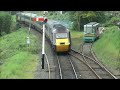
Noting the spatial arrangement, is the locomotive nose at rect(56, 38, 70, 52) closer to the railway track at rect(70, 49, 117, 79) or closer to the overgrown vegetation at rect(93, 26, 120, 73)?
the railway track at rect(70, 49, 117, 79)

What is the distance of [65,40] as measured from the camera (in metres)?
33.9

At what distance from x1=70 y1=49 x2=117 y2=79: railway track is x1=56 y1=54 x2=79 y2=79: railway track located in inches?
50.2

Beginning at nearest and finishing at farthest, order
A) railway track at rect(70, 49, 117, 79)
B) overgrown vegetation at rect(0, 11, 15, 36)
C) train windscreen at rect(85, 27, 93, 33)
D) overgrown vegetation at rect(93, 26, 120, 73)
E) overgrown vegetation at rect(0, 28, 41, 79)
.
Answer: overgrown vegetation at rect(0, 28, 41, 79), railway track at rect(70, 49, 117, 79), overgrown vegetation at rect(93, 26, 120, 73), train windscreen at rect(85, 27, 93, 33), overgrown vegetation at rect(0, 11, 15, 36)

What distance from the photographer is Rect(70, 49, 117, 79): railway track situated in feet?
81.9

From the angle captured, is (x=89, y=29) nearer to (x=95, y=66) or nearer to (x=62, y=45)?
(x=62, y=45)

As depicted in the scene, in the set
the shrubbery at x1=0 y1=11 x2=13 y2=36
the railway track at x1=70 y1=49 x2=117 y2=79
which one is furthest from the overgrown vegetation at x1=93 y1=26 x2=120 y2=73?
the shrubbery at x1=0 y1=11 x2=13 y2=36

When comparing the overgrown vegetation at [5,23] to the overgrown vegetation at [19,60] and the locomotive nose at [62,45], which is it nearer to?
the overgrown vegetation at [19,60]

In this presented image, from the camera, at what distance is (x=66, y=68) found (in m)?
27.9

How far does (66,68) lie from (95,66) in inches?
100

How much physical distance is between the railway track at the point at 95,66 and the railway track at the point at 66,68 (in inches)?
50.2
